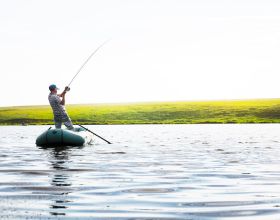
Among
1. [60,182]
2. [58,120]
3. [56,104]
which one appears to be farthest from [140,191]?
[58,120]

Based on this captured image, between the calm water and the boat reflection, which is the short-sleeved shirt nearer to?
the boat reflection

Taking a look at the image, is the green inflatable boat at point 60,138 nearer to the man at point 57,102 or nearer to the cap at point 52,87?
the man at point 57,102

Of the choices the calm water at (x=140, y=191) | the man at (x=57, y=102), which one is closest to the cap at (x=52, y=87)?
the man at (x=57, y=102)

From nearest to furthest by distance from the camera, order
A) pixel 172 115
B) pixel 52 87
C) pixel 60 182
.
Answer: pixel 60 182, pixel 52 87, pixel 172 115

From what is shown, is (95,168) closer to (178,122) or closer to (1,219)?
(1,219)

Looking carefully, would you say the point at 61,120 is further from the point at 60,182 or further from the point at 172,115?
the point at 172,115

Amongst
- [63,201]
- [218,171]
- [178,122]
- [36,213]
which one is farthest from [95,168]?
[178,122]

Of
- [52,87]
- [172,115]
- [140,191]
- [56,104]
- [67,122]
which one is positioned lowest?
[172,115]

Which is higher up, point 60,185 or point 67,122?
point 67,122

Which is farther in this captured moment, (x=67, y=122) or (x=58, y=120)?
(x=67, y=122)

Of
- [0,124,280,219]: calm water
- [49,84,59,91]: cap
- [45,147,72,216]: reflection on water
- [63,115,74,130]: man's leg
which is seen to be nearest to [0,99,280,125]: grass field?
[63,115,74,130]: man's leg

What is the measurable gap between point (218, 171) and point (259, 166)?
2.39 m

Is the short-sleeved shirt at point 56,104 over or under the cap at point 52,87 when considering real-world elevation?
under

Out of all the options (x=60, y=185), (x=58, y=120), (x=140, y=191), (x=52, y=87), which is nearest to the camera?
(x=140, y=191)
